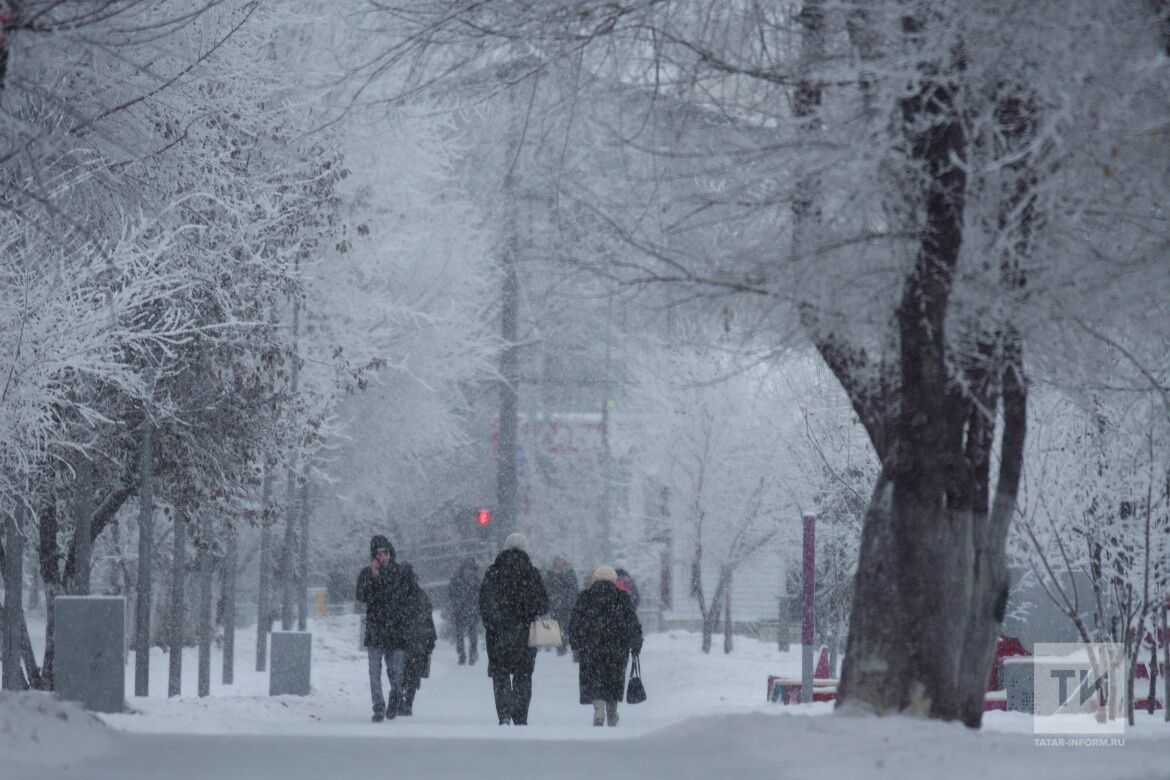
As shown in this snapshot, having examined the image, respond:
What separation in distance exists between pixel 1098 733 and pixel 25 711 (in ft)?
22.3

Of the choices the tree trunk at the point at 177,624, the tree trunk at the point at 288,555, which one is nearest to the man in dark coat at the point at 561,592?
the tree trunk at the point at 288,555

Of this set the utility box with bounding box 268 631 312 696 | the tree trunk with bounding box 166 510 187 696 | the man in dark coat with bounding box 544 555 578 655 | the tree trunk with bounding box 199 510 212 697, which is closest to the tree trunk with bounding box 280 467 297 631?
the man in dark coat with bounding box 544 555 578 655

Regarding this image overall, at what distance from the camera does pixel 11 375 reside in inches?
529

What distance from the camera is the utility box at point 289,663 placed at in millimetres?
21594

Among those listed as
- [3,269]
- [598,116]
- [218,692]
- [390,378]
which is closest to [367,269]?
[390,378]

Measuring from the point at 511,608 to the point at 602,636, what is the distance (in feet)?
3.21

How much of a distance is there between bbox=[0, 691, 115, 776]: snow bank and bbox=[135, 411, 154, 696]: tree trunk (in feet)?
24.5

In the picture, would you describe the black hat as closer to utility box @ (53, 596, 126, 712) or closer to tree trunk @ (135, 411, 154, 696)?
tree trunk @ (135, 411, 154, 696)

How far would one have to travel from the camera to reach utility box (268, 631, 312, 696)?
70.8ft

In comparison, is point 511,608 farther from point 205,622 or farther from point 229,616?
point 229,616

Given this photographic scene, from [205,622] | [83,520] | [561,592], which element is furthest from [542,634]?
[561,592]

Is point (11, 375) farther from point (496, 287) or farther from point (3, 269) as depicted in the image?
point (496, 287)

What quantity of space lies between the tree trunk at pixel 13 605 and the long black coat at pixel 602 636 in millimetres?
5053

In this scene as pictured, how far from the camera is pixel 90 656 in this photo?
11.8 meters
